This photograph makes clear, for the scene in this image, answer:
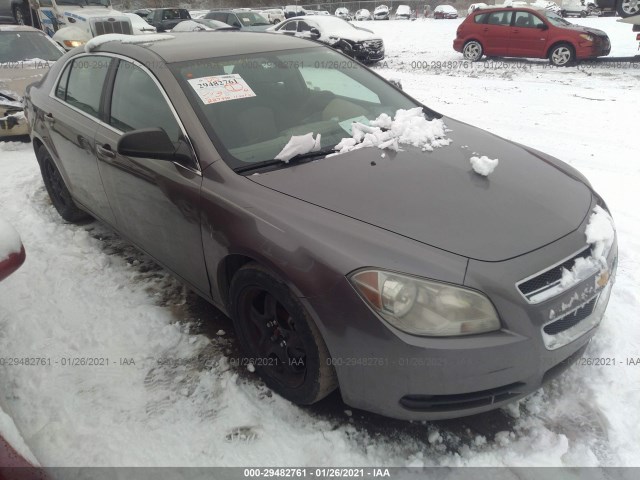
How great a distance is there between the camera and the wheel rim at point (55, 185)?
13.7 feet

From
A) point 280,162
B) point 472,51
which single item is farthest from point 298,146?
point 472,51

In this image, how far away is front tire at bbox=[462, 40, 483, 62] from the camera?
13.7 m

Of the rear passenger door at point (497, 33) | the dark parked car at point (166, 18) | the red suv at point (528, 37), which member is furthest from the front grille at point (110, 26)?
the rear passenger door at point (497, 33)

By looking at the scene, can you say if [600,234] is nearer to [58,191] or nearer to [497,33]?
[58,191]

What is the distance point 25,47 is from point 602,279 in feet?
30.6

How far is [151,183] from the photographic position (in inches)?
108

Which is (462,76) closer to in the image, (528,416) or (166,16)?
(528,416)

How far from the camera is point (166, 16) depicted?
20.3 m

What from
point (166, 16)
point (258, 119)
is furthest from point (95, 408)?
point (166, 16)

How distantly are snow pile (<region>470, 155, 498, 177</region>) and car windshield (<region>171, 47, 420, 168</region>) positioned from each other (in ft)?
2.43

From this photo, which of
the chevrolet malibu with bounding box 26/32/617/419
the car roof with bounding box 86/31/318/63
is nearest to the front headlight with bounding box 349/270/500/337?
the chevrolet malibu with bounding box 26/32/617/419

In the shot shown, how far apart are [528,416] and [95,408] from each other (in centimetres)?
210

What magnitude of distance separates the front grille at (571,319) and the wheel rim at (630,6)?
1534 cm

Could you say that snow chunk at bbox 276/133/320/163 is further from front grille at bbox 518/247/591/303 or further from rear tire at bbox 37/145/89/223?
rear tire at bbox 37/145/89/223
